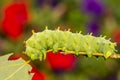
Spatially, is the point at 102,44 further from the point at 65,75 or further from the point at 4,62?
the point at 65,75

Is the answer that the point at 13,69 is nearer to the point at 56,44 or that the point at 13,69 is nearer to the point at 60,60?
the point at 56,44

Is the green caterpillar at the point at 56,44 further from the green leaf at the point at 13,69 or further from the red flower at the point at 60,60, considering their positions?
the red flower at the point at 60,60

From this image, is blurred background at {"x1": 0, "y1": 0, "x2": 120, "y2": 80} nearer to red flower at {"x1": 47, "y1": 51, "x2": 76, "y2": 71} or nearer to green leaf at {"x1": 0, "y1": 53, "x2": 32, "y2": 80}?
red flower at {"x1": 47, "y1": 51, "x2": 76, "y2": 71}

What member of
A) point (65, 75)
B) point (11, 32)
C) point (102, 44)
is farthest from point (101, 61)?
point (102, 44)

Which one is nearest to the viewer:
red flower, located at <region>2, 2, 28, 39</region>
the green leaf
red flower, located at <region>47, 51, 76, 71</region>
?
the green leaf

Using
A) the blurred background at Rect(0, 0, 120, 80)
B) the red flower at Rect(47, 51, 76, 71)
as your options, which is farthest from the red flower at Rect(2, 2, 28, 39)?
the red flower at Rect(47, 51, 76, 71)

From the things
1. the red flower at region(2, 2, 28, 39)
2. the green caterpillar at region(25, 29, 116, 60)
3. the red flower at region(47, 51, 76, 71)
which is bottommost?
the red flower at region(47, 51, 76, 71)

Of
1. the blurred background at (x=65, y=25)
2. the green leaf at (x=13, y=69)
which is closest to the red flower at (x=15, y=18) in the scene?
the blurred background at (x=65, y=25)
